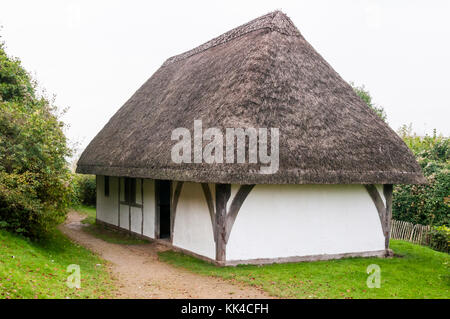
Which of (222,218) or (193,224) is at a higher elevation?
(222,218)

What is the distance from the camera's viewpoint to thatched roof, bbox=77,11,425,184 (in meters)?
9.52

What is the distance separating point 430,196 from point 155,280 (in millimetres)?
10223

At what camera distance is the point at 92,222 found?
1817 cm

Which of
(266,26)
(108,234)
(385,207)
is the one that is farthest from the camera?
(108,234)

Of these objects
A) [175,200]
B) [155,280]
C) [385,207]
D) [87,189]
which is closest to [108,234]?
[175,200]

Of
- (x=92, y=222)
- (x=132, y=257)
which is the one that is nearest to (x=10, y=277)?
(x=132, y=257)

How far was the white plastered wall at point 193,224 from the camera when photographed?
1003 cm

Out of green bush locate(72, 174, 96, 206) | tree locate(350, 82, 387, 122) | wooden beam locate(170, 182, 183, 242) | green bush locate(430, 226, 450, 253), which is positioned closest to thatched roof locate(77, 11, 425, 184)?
wooden beam locate(170, 182, 183, 242)

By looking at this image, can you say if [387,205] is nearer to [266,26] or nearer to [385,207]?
[385,207]

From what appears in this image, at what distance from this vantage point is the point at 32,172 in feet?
33.1

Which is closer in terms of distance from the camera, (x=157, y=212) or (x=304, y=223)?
(x=304, y=223)

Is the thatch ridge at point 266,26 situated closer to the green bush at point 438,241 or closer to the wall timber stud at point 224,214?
the wall timber stud at point 224,214

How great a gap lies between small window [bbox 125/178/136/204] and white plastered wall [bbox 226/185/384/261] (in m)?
5.88

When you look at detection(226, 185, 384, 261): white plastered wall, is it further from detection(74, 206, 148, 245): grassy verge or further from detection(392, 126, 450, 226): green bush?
detection(74, 206, 148, 245): grassy verge
